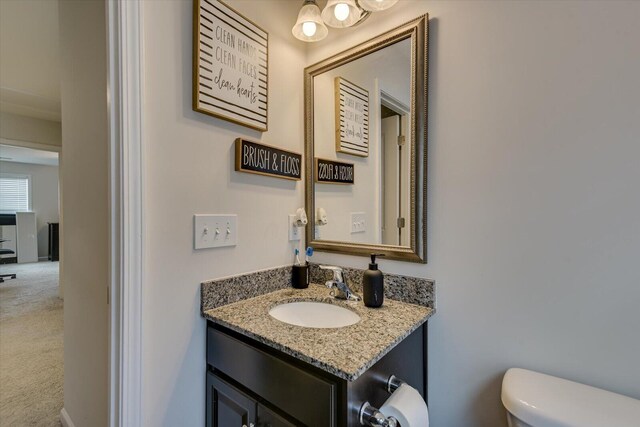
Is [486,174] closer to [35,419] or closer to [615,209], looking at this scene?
[615,209]

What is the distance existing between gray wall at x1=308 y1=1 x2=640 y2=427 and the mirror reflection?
0.36 feet

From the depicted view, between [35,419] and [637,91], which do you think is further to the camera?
[35,419]

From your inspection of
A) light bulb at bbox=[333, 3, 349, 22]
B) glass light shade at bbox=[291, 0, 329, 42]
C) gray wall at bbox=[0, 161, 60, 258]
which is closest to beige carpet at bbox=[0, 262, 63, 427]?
glass light shade at bbox=[291, 0, 329, 42]

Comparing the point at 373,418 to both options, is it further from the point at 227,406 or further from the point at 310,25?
the point at 310,25

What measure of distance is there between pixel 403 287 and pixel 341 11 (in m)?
1.11

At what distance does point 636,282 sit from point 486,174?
446 mm

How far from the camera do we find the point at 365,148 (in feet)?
4.18

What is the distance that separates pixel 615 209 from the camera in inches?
28.9

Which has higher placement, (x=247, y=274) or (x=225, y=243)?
(x=225, y=243)

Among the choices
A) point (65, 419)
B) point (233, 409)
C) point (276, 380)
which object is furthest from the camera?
point (65, 419)

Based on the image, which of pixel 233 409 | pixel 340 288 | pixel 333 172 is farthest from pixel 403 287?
pixel 233 409

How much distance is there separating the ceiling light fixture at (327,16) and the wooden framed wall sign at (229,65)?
0.17 meters

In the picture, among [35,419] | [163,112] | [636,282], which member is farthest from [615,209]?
[35,419]

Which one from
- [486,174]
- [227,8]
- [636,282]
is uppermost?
[227,8]
